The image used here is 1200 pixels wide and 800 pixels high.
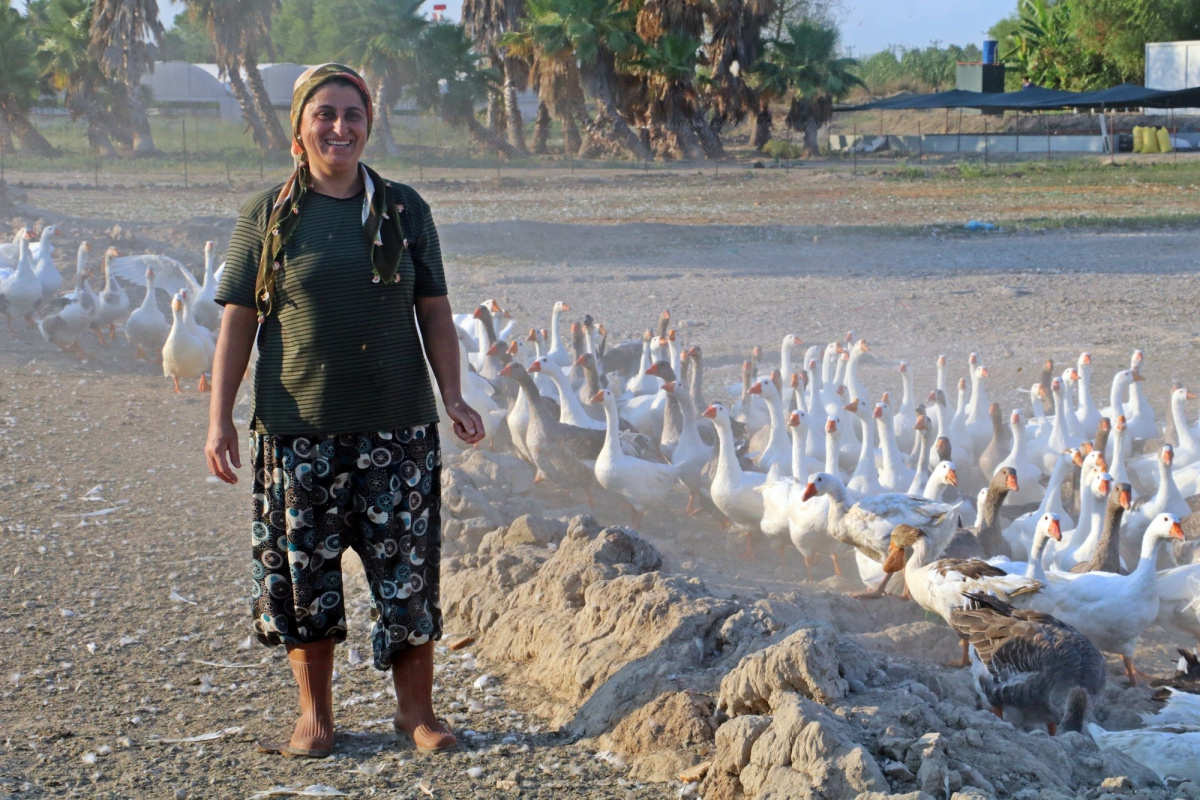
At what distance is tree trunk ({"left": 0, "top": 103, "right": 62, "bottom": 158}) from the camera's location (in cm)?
3612

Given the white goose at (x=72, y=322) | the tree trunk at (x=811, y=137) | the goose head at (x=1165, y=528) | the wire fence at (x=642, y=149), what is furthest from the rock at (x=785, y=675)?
the tree trunk at (x=811, y=137)

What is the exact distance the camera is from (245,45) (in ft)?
116

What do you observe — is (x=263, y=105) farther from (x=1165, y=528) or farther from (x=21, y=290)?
(x=1165, y=528)

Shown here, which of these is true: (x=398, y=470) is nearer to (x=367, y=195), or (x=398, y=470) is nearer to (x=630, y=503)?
(x=367, y=195)

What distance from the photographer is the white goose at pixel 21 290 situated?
12.5 m

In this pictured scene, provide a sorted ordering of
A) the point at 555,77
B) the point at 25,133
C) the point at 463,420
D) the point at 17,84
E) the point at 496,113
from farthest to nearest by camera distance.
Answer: the point at 496,113 < the point at 555,77 < the point at 25,133 < the point at 17,84 < the point at 463,420

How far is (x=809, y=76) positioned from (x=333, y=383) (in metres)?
39.0

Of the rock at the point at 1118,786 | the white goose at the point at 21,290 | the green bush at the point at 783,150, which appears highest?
the green bush at the point at 783,150

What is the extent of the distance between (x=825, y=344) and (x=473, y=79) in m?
32.4

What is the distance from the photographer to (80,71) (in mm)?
38000

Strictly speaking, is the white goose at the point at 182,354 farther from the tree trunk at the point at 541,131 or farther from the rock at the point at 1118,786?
the tree trunk at the point at 541,131

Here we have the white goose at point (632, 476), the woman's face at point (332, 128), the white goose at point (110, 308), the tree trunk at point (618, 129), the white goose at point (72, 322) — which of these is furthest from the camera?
the tree trunk at point (618, 129)

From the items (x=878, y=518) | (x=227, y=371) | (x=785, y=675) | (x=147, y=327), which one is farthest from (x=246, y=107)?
(x=785, y=675)

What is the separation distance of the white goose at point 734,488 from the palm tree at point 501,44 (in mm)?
34666
